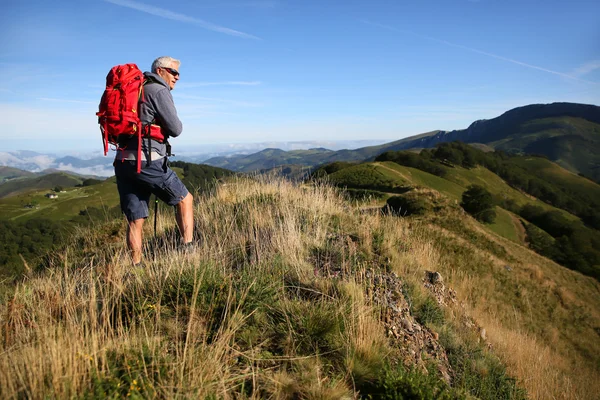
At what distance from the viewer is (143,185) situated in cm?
346

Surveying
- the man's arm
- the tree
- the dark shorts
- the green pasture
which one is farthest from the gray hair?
the green pasture

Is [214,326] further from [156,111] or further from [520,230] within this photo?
[520,230]

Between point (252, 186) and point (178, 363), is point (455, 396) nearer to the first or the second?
point (178, 363)

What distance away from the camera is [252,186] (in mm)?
7859

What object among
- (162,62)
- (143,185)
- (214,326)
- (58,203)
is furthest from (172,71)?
(58,203)

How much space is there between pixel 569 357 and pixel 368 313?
420 inches

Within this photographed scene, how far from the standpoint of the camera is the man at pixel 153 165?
3.28 metres

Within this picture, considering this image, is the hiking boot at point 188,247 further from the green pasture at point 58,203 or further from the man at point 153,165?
Result: the green pasture at point 58,203

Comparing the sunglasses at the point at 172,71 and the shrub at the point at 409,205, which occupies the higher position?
the sunglasses at the point at 172,71

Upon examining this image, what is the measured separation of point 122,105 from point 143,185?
2.84ft

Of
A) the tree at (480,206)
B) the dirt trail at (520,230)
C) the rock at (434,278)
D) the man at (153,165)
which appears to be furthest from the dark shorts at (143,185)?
the dirt trail at (520,230)

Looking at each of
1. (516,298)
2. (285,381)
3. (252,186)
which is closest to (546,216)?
(516,298)

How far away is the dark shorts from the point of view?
3336mm

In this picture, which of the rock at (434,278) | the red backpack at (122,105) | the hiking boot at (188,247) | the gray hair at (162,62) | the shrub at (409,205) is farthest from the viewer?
the shrub at (409,205)
